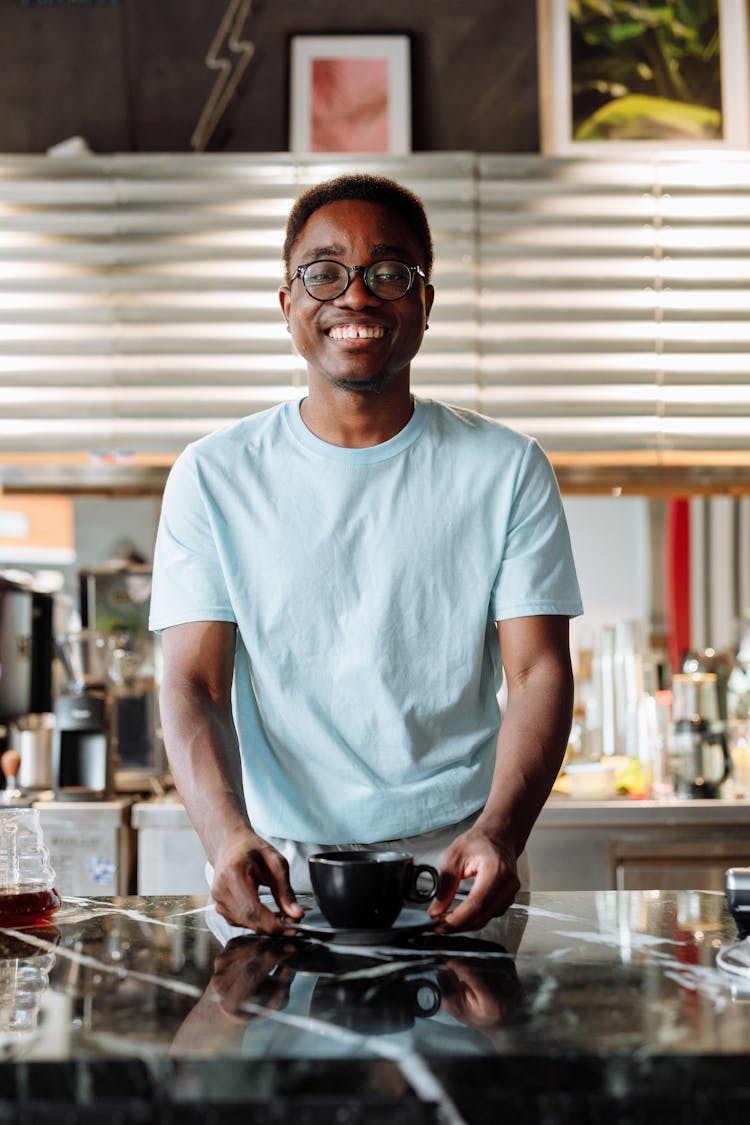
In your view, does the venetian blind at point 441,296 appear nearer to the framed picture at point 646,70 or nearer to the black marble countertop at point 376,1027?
the framed picture at point 646,70

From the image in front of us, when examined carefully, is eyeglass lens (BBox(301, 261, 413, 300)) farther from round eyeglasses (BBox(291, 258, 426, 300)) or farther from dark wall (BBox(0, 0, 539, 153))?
dark wall (BBox(0, 0, 539, 153))

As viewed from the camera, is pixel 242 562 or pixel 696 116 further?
pixel 696 116

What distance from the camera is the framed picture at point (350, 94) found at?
318cm

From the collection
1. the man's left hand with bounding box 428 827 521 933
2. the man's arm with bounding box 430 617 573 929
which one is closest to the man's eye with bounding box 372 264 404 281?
the man's arm with bounding box 430 617 573 929

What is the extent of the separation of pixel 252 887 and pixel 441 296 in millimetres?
2122

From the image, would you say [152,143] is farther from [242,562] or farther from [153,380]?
[242,562]

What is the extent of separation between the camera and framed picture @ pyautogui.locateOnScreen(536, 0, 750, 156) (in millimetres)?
Result: 3258

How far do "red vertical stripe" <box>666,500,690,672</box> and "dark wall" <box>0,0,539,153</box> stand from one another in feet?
3.45

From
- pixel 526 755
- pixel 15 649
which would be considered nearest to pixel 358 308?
pixel 526 755

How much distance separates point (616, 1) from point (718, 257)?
81 cm

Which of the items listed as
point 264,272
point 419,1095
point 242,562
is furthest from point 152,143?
point 419,1095

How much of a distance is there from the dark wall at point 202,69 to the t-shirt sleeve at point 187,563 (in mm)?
1984

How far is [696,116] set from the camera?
3.28 metres

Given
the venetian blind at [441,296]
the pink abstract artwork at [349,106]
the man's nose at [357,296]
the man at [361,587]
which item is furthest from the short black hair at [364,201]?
the pink abstract artwork at [349,106]
